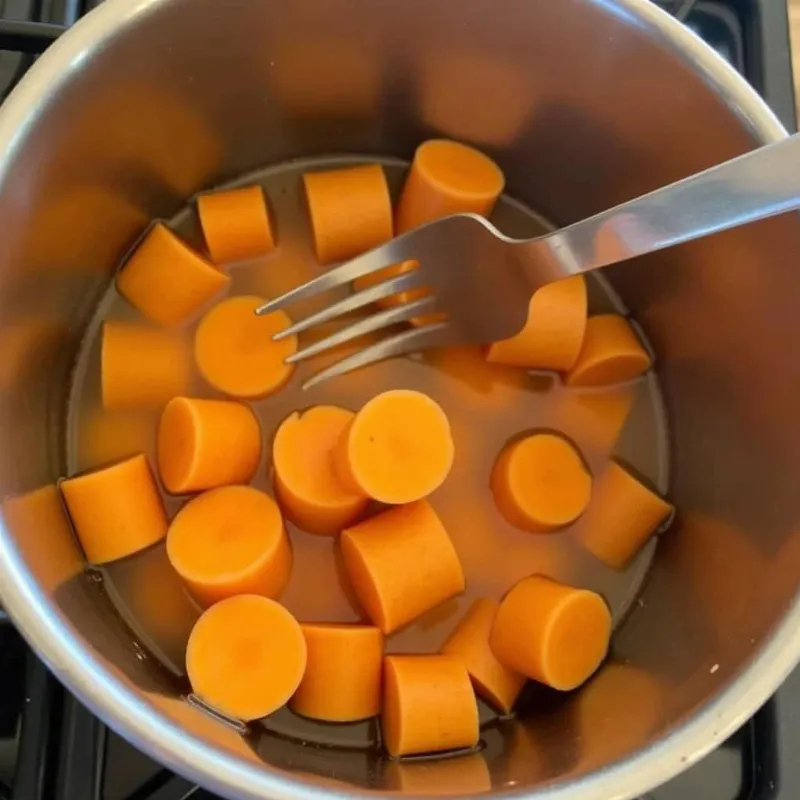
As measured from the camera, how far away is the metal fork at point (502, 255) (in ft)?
2.40

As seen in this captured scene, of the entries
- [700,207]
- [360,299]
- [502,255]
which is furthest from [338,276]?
[700,207]

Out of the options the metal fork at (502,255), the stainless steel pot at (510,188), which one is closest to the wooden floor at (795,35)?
the stainless steel pot at (510,188)

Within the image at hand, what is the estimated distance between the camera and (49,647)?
2.45 feet

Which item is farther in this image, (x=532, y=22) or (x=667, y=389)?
(x=667, y=389)

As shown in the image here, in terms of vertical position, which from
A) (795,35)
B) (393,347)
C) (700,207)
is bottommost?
(393,347)

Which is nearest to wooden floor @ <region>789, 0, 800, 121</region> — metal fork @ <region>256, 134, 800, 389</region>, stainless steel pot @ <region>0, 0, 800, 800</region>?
stainless steel pot @ <region>0, 0, 800, 800</region>

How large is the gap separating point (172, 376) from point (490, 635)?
44 cm

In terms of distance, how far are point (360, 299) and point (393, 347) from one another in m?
0.07

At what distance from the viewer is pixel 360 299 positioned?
105cm

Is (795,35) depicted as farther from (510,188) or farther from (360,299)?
(360,299)

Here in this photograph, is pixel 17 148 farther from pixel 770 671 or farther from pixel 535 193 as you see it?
pixel 770 671

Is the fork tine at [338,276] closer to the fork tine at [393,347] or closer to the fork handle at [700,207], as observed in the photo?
the fork tine at [393,347]

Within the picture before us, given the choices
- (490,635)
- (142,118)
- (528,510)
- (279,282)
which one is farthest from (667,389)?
(142,118)

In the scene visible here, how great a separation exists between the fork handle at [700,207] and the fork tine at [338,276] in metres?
0.22
